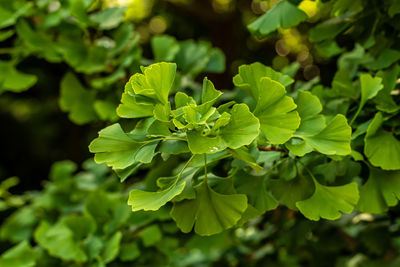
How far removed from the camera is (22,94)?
316 centimetres

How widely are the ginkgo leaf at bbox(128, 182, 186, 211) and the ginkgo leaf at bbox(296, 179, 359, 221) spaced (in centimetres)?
13

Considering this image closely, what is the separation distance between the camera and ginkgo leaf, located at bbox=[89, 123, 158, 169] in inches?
15.2

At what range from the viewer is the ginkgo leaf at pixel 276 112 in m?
0.38

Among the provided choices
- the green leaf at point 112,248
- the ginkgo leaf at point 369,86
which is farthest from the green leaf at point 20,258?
the ginkgo leaf at point 369,86

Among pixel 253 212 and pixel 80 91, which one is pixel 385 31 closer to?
pixel 253 212

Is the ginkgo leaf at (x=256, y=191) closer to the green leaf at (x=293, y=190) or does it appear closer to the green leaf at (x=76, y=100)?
the green leaf at (x=293, y=190)

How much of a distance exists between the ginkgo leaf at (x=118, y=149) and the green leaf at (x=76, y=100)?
36cm

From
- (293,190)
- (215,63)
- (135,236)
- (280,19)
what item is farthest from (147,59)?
(293,190)

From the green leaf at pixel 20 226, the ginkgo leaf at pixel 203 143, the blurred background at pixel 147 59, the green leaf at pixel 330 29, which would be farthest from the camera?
the blurred background at pixel 147 59

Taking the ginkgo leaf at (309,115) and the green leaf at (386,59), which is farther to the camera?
the green leaf at (386,59)

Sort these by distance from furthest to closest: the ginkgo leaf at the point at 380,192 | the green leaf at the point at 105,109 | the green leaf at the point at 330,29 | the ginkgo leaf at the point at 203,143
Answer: the green leaf at the point at 105,109, the green leaf at the point at 330,29, the ginkgo leaf at the point at 380,192, the ginkgo leaf at the point at 203,143

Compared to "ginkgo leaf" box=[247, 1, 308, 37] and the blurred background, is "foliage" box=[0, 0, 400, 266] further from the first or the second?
the blurred background

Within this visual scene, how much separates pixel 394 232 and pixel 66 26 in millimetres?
670

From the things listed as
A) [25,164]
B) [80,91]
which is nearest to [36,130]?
[25,164]
